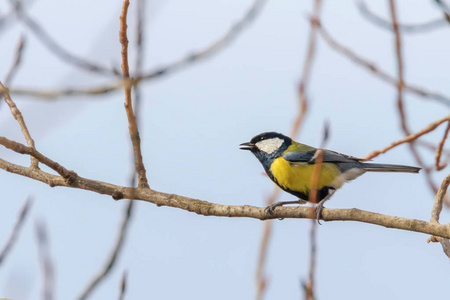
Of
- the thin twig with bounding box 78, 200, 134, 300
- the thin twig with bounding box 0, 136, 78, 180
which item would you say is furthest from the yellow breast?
the thin twig with bounding box 78, 200, 134, 300

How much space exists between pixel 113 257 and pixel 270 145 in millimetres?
4670

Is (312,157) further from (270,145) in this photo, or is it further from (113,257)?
(113,257)

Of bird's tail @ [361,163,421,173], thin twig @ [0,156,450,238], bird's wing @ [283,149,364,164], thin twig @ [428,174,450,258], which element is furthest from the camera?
bird's wing @ [283,149,364,164]

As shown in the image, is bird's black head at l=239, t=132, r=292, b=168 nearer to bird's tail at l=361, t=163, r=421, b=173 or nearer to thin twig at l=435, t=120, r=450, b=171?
bird's tail at l=361, t=163, r=421, b=173

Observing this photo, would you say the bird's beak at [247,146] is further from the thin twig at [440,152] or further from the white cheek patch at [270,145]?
the thin twig at [440,152]

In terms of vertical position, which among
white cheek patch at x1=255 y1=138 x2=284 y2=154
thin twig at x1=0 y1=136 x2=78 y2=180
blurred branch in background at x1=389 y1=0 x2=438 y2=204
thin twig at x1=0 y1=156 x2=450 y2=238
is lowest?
blurred branch in background at x1=389 y1=0 x2=438 y2=204

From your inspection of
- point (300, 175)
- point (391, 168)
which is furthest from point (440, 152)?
point (300, 175)

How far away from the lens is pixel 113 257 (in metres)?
1.93

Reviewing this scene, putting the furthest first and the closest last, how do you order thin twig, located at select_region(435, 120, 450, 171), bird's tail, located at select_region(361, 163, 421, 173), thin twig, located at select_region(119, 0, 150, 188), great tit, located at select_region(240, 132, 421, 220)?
great tit, located at select_region(240, 132, 421, 220)
bird's tail, located at select_region(361, 163, 421, 173)
thin twig, located at select_region(435, 120, 450, 171)
thin twig, located at select_region(119, 0, 150, 188)

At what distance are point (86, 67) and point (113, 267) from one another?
636 millimetres

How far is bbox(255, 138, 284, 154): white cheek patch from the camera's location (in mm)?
6421

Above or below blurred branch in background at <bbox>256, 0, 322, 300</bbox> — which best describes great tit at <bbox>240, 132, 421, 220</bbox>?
above

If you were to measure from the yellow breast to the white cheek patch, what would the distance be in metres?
0.33

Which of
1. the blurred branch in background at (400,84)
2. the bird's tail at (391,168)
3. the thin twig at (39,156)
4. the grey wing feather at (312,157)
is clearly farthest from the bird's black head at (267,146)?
the blurred branch in background at (400,84)
